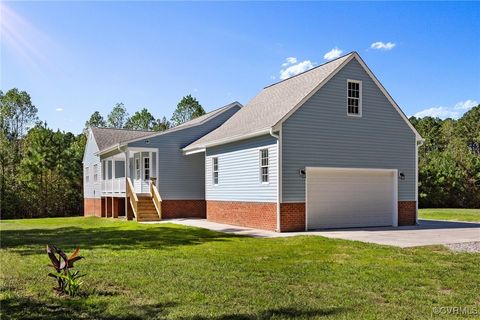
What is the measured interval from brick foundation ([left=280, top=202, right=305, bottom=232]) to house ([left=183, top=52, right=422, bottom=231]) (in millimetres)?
38

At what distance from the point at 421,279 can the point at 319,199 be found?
941 cm

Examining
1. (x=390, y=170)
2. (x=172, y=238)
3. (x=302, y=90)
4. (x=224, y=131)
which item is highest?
(x=302, y=90)

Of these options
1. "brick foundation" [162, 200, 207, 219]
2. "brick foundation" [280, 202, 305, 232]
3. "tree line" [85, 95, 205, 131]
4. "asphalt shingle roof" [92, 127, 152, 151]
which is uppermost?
"tree line" [85, 95, 205, 131]

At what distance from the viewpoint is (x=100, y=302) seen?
20.6ft

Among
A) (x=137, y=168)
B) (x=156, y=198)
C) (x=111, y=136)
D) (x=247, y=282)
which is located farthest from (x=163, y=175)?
(x=247, y=282)

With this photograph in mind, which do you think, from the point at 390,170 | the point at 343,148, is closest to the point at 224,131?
the point at 343,148

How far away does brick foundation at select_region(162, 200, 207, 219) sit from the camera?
2407 centimetres

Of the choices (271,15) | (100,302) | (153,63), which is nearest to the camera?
(100,302)

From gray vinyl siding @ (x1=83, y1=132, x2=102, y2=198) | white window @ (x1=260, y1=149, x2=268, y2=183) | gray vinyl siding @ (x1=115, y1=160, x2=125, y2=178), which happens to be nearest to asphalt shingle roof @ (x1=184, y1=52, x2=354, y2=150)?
white window @ (x1=260, y1=149, x2=268, y2=183)

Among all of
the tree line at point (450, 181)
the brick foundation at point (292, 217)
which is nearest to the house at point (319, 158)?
the brick foundation at point (292, 217)

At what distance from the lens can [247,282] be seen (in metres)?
7.50

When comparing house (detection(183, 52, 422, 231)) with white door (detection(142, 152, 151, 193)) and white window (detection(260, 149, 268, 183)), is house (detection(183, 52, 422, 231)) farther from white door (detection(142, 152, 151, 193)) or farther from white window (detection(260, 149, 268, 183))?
white door (detection(142, 152, 151, 193))

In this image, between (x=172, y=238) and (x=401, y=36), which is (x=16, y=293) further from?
(x=401, y=36)

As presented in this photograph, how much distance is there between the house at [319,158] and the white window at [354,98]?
4 cm
